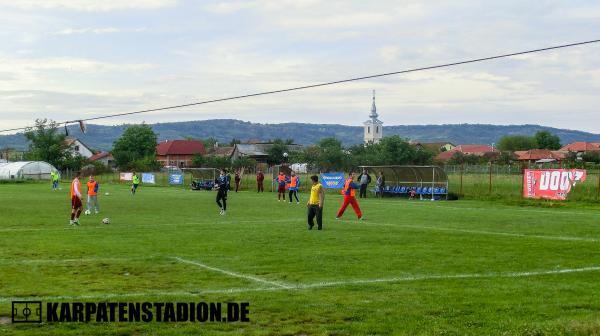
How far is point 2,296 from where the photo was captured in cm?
1080

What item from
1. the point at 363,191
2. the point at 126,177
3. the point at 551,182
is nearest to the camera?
the point at 551,182

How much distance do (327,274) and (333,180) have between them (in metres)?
41.0

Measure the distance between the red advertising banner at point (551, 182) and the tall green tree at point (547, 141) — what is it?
151m

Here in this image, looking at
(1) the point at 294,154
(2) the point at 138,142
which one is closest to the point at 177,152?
(2) the point at 138,142

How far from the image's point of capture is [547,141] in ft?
599

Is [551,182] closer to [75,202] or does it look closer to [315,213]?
[315,213]

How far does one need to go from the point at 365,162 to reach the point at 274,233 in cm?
6133

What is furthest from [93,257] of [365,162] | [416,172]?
[365,162]

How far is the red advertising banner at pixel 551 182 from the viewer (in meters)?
36.7

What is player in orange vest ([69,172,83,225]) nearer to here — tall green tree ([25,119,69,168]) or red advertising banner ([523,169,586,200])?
red advertising banner ([523,169,586,200])

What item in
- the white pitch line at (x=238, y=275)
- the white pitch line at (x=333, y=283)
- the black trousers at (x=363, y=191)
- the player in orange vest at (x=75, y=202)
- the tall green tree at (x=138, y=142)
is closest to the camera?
the white pitch line at (x=333, y=283)

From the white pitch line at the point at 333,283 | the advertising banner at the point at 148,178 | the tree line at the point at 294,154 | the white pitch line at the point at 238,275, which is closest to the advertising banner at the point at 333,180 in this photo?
the tree line at the point at 294,154

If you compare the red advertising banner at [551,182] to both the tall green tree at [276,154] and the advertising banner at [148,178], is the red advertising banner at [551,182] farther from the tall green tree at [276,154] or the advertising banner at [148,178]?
the tall green tree at [276,154]

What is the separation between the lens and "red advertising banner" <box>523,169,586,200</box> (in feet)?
→ 120
